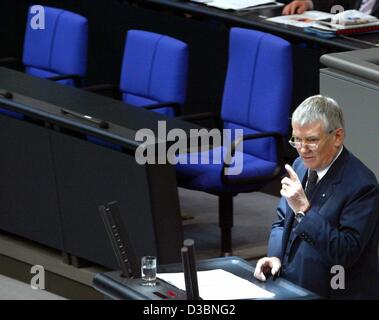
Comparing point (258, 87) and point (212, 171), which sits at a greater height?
point (258, 87)

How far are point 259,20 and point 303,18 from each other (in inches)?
10.8

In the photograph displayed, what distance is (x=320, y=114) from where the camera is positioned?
3902mm

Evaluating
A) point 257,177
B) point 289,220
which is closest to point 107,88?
point 257,177

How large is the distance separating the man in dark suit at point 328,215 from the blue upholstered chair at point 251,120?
7.62 feet

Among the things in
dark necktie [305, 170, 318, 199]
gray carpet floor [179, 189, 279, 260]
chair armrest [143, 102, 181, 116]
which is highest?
dark necktie [305, 170, 318, 199]

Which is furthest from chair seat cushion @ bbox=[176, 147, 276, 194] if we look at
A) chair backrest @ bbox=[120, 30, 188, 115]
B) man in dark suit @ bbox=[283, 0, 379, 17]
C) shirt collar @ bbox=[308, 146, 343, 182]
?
shirt collar @ bbox=[308, 146, 343, 182]

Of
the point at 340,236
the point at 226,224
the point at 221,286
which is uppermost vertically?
the point at 340,236

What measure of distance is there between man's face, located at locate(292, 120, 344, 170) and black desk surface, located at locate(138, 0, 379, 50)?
2.88 m

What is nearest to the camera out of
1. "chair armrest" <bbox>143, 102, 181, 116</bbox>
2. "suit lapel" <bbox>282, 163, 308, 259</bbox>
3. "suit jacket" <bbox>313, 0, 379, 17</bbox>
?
"suit lapel" <bbox>282, 163, 308, 259</bbox>

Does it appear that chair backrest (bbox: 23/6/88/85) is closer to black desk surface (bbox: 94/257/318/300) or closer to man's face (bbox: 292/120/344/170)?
black desk surface (bbox: 94/257/318/300)

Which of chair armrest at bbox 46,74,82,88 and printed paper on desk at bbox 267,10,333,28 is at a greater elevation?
printed paper on desk at bbox 267,10,333,28

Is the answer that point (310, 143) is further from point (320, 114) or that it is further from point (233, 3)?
point (233, 3)

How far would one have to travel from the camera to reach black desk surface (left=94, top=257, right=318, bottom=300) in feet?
12.5
